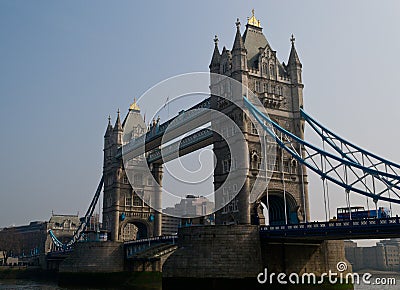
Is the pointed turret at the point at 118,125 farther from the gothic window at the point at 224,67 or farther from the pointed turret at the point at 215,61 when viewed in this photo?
the gothic window at the point at 224,67

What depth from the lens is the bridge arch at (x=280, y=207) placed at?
39.5 metres

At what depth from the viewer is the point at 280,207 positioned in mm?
40906

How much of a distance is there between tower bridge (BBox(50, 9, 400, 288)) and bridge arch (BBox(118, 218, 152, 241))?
7955mm

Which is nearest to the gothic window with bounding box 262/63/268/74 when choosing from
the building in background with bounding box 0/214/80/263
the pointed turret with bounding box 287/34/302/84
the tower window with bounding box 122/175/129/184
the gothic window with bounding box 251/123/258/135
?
the pointed turret with bounding box 287/34/302/84

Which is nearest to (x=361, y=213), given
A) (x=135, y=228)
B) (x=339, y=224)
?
(x=339, y=224)

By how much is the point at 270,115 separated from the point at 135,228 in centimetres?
3570

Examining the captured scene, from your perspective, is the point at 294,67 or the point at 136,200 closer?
the point at 294,67

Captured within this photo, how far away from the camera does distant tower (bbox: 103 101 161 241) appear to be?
59750 millimetres

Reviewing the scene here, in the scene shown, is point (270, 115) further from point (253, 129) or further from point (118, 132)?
point (118, 132)

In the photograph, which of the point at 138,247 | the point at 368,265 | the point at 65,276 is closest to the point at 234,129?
the point at 138,247

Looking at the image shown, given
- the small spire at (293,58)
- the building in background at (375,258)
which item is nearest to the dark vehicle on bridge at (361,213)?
the small spire at (293,58)

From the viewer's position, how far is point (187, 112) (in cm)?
4781

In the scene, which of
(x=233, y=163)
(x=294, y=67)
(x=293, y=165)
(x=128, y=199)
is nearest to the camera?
(x=233, y=163)

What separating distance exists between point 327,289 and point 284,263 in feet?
12.1
